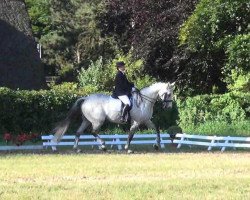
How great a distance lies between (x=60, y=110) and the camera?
28.3 m

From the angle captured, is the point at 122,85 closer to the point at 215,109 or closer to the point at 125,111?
the point at 125,111

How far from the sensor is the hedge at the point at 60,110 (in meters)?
27.1

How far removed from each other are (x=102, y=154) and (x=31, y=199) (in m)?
9.89

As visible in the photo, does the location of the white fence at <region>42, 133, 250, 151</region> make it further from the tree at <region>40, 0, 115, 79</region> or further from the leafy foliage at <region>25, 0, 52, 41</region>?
the leafy foliage at <region>25, 0, 52, 41</region>

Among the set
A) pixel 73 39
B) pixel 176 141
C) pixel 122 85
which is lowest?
pixel 176 141

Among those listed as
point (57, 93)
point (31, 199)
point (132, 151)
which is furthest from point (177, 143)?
point (31, 199)

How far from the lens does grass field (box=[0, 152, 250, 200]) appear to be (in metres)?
11.0

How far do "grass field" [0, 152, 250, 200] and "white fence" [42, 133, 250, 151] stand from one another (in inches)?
120

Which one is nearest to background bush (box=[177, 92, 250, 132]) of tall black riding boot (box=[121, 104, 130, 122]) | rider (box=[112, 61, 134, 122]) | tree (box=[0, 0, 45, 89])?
tree (box=[0, 0, 45, 89])

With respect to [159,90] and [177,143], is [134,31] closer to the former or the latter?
[177,143]

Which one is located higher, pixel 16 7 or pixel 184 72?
pixel 16 7

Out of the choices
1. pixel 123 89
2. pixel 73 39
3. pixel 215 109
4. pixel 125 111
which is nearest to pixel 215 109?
pixel 215 109

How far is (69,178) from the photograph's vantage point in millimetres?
13555

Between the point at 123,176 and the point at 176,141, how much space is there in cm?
1103
